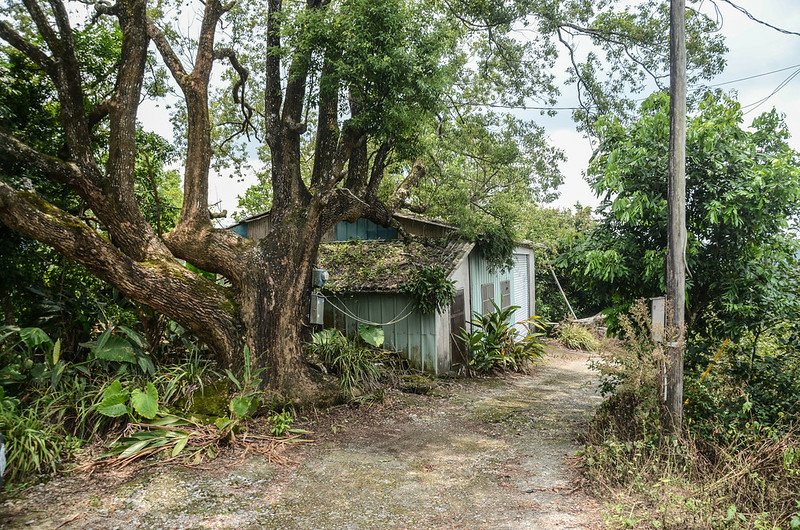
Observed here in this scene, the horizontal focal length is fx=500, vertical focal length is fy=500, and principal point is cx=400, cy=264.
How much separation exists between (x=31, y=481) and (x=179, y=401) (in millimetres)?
1734

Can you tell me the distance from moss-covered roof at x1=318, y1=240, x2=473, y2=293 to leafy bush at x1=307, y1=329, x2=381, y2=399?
150cm

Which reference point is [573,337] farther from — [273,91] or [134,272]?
[134,272]

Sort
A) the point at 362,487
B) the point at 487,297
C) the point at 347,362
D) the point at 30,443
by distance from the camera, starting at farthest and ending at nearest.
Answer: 1. the point at 487,297
2. the point at 347,362
3. the point at 30,443
4. the point at 362,487

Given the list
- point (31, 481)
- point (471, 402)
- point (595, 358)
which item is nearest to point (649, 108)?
point (471, 402)

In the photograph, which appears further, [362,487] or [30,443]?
[30,443]

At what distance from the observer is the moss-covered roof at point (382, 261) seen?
10.3 meters

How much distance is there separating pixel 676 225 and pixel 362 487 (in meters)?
4.05

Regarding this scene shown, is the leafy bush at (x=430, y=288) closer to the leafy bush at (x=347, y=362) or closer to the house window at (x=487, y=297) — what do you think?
the leafy bush at (x=347, y=362)

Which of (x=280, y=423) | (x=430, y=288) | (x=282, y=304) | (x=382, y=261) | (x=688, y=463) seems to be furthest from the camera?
(x=382, y=261)

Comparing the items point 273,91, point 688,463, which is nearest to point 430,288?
point 273,91

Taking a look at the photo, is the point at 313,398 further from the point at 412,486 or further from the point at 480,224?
the point at 480,224

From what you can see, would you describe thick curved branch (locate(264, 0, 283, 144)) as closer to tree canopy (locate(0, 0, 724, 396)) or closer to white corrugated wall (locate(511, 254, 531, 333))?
tree canopy (locate(0, 0, 724, 396))

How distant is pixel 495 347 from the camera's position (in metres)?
11.1

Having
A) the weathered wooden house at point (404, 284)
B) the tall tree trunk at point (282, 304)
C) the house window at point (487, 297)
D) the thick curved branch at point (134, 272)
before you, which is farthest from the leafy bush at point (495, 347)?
the thick curved branch at point (134, 272)
